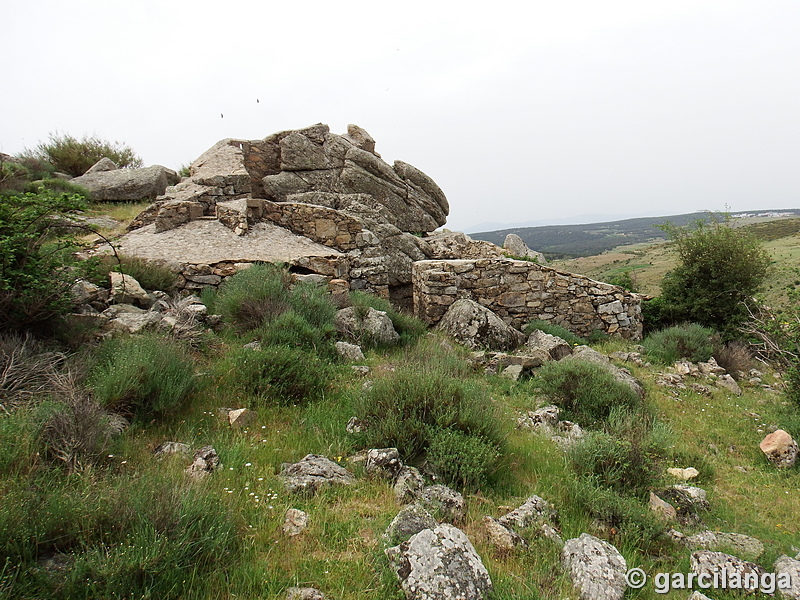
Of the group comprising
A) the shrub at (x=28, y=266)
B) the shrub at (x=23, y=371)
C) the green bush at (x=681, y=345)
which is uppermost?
the shrub at (x=28, y=266)

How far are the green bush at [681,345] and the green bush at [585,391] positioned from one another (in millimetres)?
4011

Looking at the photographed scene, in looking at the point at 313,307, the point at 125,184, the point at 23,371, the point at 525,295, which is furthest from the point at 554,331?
the point at 125,184

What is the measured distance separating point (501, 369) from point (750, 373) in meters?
6.14

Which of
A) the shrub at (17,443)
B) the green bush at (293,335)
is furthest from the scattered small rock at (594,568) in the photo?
the green bush at (293,335)

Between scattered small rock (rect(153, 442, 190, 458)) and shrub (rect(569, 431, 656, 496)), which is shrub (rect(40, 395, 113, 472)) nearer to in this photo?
scattered small rock (rect(153, 442, 190, 458))

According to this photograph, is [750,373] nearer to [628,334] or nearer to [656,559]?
[628,334]

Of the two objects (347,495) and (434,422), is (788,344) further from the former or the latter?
(347,495)

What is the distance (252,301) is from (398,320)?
3.08 m

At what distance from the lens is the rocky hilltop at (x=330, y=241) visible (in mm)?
9922

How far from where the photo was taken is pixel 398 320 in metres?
9.12

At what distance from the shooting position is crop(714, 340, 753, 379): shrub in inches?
375

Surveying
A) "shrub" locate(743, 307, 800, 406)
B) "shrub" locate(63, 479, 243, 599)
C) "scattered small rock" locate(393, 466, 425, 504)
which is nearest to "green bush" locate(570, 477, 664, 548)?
"scattered small rock" locate(393, 466, 425, 504)

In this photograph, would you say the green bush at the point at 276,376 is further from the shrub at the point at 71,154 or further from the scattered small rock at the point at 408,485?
the shrub at the point at 71,154

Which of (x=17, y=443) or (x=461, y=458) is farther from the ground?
(x=17, y=443)
